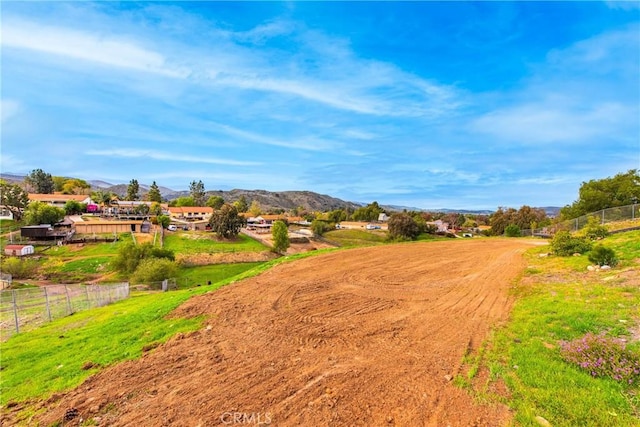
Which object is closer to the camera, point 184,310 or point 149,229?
point 184,310

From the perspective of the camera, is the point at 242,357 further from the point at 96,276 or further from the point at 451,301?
the point at 96,276

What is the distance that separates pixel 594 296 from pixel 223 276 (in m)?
43.3

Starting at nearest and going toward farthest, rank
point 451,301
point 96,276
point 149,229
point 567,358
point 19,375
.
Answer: point 567,358, point 19,375, point 451,301, point 96,276, point 149,229

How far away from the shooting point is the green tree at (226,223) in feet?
208

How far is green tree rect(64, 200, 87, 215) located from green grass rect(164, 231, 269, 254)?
37.7 metres

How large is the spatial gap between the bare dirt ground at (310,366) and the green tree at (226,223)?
55184mm

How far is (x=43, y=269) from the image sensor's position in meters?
44.2

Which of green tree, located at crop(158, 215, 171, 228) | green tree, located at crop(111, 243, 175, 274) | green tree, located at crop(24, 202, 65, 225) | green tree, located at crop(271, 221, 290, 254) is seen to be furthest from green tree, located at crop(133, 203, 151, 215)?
green tree, located at crop(271, 221, 290, 254)

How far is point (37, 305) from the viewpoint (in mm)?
16031

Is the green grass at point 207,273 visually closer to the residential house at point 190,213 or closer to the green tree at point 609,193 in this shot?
the green tree at point 609,193

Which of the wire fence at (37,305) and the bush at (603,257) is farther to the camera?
the wire fence at (37,305)

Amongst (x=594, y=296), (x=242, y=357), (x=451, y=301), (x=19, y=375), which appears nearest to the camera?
(x=242, y=357)

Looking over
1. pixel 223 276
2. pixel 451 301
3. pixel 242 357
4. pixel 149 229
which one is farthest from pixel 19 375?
pixel 149 229

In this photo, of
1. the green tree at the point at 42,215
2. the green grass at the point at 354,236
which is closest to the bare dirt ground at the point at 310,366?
the green grass at the point at 354,236
